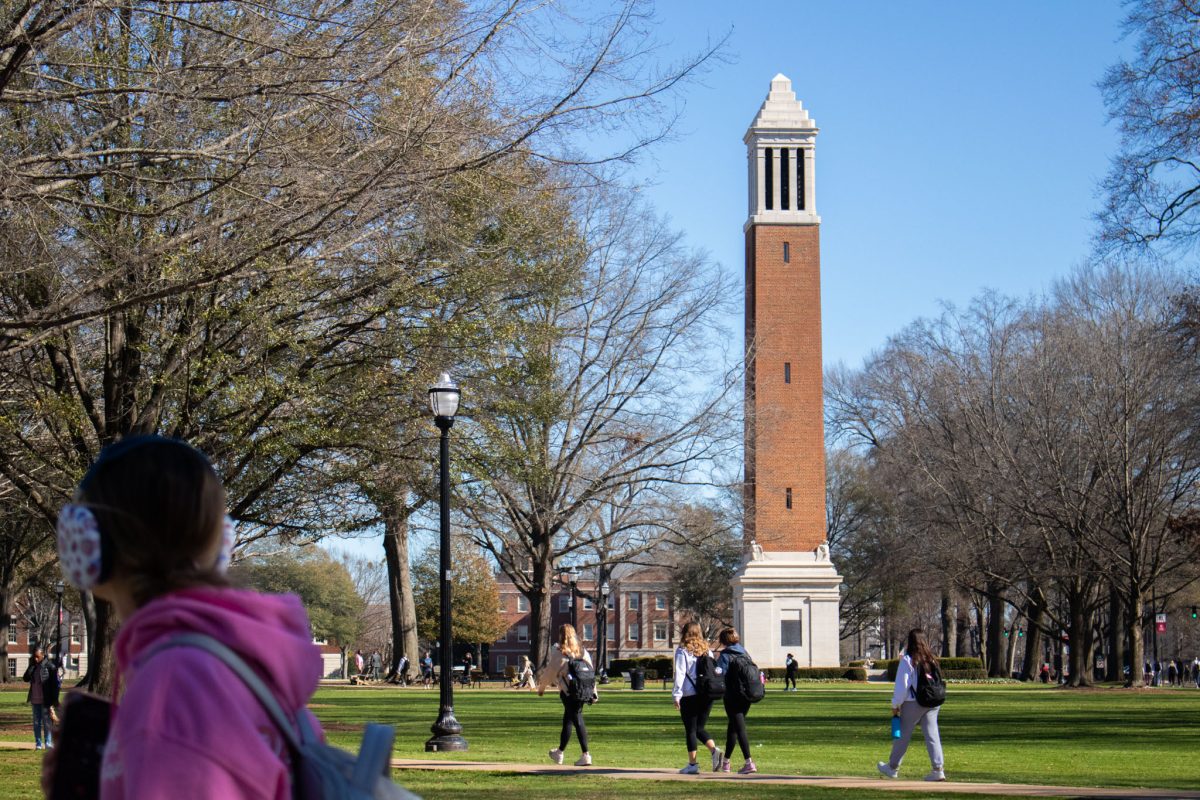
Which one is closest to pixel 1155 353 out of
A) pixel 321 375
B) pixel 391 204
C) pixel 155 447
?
pixel 321 375

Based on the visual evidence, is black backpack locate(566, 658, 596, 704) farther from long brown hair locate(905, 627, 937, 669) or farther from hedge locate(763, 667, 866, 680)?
hedge locate(763, 667, 866, 680)

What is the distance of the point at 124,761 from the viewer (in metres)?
2.22

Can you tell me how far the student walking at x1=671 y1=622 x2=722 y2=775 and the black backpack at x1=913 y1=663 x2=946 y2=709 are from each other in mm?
2206

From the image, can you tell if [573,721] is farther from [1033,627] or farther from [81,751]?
[1033,627]

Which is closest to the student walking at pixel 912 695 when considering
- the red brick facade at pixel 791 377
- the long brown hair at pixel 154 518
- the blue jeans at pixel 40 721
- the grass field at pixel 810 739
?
the grass field at pixel 810 739

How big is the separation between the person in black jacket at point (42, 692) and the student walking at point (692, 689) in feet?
29.1

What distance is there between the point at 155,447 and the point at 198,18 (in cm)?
967

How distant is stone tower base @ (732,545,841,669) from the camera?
6178cm

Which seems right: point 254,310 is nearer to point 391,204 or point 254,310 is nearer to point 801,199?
point 391,204

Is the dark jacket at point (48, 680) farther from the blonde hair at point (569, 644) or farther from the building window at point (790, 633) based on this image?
the building window at point (790, 633)

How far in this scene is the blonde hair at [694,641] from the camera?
15922 millimetres

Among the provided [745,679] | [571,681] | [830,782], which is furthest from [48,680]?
[830,782]

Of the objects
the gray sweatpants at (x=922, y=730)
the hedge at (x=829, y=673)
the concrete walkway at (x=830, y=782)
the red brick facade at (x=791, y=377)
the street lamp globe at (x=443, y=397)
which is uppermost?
the red brick facade at (x=791, y=377)

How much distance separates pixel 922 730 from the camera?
15109 mm
